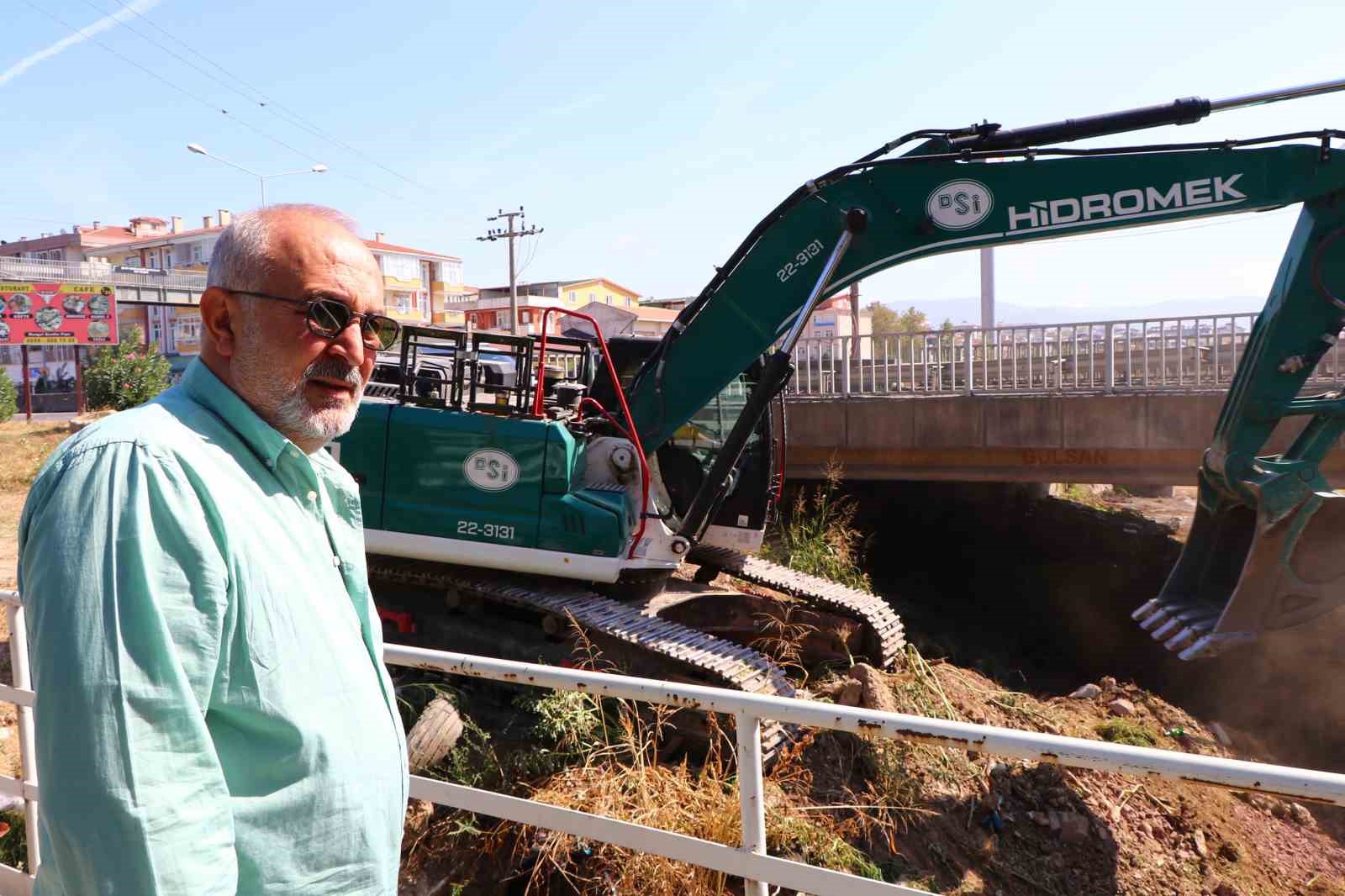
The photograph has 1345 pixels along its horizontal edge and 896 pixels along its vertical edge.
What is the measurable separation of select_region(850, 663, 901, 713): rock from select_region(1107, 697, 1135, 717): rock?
1.95 m

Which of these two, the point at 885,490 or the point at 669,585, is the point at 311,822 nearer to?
the point at 669,585

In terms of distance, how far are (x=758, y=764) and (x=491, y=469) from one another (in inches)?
170

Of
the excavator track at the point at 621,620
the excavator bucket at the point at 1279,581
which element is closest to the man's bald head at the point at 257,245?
the excavator track at the point at 621,620

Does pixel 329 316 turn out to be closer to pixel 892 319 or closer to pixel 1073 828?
pixel 1073 828

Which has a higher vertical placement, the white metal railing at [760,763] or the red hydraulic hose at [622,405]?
the red hydraulic hose at [622,405]

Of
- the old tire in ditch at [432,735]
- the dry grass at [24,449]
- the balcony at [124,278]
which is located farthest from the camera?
the balcony at [124,278]

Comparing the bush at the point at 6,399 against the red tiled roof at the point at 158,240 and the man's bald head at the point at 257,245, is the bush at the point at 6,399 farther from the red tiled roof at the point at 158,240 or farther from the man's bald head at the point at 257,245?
the red tiled roof at the point at 158,240

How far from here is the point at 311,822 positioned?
4.83ft

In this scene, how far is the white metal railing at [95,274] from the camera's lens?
4147 centimetres

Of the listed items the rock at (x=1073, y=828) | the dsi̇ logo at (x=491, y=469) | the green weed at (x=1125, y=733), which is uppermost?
the dsi̇ logo at (x=491, y=469)

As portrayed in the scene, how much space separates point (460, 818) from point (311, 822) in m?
3.64

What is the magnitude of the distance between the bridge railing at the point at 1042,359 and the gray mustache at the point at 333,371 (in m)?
11.2

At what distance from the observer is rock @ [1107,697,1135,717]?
734 centimetres

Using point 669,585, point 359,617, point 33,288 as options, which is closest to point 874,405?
point 669,585
